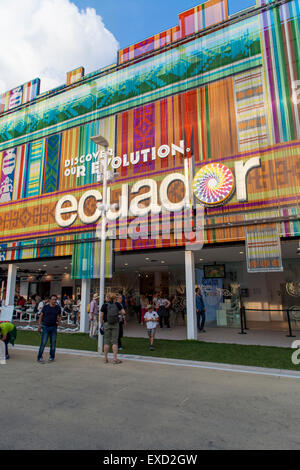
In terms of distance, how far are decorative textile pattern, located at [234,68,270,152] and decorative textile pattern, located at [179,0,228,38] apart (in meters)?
3.59

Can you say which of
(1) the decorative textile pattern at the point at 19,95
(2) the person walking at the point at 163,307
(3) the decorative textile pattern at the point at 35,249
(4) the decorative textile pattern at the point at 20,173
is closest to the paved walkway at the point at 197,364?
(2) the person walking at the point at 163,307

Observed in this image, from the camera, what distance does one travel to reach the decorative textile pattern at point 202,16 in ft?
45.1

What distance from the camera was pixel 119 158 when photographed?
15.1m

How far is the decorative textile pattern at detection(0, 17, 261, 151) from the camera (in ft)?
42.8

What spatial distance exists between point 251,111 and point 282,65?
2154 millimetres

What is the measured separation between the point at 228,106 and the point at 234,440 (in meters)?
12.5

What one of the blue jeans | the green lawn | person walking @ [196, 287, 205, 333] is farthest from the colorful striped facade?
the blue jeans

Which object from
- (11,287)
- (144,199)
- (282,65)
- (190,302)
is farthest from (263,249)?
(11,287)

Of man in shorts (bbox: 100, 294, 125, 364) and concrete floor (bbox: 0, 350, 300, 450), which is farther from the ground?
man in shorts (bbox: 100, 294, 125, 364)

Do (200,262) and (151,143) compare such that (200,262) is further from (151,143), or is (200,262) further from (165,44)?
(165,44)

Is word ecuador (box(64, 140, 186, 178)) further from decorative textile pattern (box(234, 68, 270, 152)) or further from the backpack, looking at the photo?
the backpack

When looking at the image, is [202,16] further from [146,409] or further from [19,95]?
[146,409]

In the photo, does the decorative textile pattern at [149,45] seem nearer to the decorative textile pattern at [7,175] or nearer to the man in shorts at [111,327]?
the decorative textile pattern at [7,175]

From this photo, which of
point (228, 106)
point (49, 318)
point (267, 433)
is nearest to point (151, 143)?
point (228, 106)
